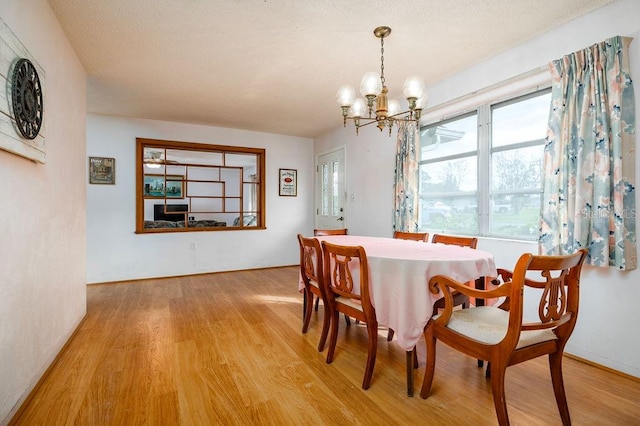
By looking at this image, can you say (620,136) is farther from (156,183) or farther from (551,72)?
(156,183)

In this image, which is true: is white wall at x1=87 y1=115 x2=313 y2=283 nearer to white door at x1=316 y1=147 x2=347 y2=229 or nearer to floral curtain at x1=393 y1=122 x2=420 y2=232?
white door at x1=316 y1=147 x2=347 y2=229

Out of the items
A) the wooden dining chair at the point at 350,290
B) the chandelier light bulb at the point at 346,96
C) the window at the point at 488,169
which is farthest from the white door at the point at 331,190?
the wooden dining chair at the point at 350,290

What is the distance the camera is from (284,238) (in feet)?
18.9

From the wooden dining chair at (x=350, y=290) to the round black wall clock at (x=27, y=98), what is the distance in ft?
5.86

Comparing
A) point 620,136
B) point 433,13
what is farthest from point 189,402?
point 620,136

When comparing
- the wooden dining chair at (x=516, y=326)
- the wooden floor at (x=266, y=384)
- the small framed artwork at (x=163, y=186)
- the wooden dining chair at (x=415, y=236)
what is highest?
the small framed artwork at (x=163, y=186)

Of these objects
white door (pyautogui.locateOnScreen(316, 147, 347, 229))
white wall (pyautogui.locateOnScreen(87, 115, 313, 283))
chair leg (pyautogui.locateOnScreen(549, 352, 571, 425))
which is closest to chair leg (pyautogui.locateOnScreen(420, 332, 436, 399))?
chair leg (pyautogui.locateOnScreen(549, 352, 571, 425))

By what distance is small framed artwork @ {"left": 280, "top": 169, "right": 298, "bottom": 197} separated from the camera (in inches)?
227

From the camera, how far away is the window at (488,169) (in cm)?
258

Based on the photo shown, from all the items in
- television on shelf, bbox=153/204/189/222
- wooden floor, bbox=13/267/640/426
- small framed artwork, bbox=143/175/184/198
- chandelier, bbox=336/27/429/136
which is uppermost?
chandelier, bbox=336/27/429/136

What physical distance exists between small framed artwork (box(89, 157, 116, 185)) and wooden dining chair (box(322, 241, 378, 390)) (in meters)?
3.96

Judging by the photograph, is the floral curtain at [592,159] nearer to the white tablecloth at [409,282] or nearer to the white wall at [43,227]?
the white tablecloth at [409,282]

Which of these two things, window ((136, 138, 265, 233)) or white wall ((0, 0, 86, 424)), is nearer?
white wall ((0, 0, 86, 424))

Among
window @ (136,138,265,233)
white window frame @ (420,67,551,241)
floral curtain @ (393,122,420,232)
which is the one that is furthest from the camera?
window @ (136,138,265,233)
